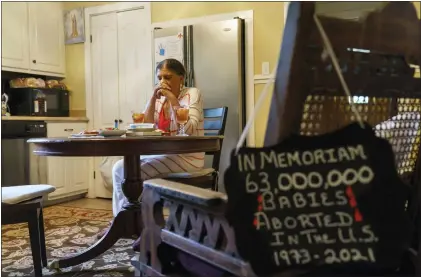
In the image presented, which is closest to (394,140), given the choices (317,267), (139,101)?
(317,267)

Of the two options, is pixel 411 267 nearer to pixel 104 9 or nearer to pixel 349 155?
pixel 349 155

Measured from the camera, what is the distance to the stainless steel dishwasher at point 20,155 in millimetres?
3818

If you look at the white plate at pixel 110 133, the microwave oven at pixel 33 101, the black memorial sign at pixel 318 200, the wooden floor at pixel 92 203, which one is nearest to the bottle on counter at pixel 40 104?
the microwave oven at pixel 33 101

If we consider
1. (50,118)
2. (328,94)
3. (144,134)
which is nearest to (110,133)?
(144,134)

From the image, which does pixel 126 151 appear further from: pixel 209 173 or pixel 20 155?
pixel 20 155

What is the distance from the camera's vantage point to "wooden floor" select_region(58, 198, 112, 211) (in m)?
4.11

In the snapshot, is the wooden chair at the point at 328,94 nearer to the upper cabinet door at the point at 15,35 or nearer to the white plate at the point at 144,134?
the white plate at the point at 144,134

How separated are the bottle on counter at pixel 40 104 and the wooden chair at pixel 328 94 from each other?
385 centimetres

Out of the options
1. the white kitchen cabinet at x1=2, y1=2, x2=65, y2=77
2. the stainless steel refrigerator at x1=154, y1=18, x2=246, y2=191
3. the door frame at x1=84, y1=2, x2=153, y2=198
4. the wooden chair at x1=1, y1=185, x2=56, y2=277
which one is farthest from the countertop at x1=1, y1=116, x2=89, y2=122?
the wooden chair at x1=1, y1=185, x2=56, y2=277

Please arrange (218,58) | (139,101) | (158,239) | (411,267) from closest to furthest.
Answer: (411,267) < (158,239) < (218,58) < (139,101)

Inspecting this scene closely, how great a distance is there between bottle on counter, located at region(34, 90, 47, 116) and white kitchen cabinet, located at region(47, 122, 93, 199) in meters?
0.27

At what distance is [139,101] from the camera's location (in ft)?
14.8

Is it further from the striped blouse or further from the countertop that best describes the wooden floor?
the striped blouse

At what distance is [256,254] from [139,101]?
3931 millimetres
